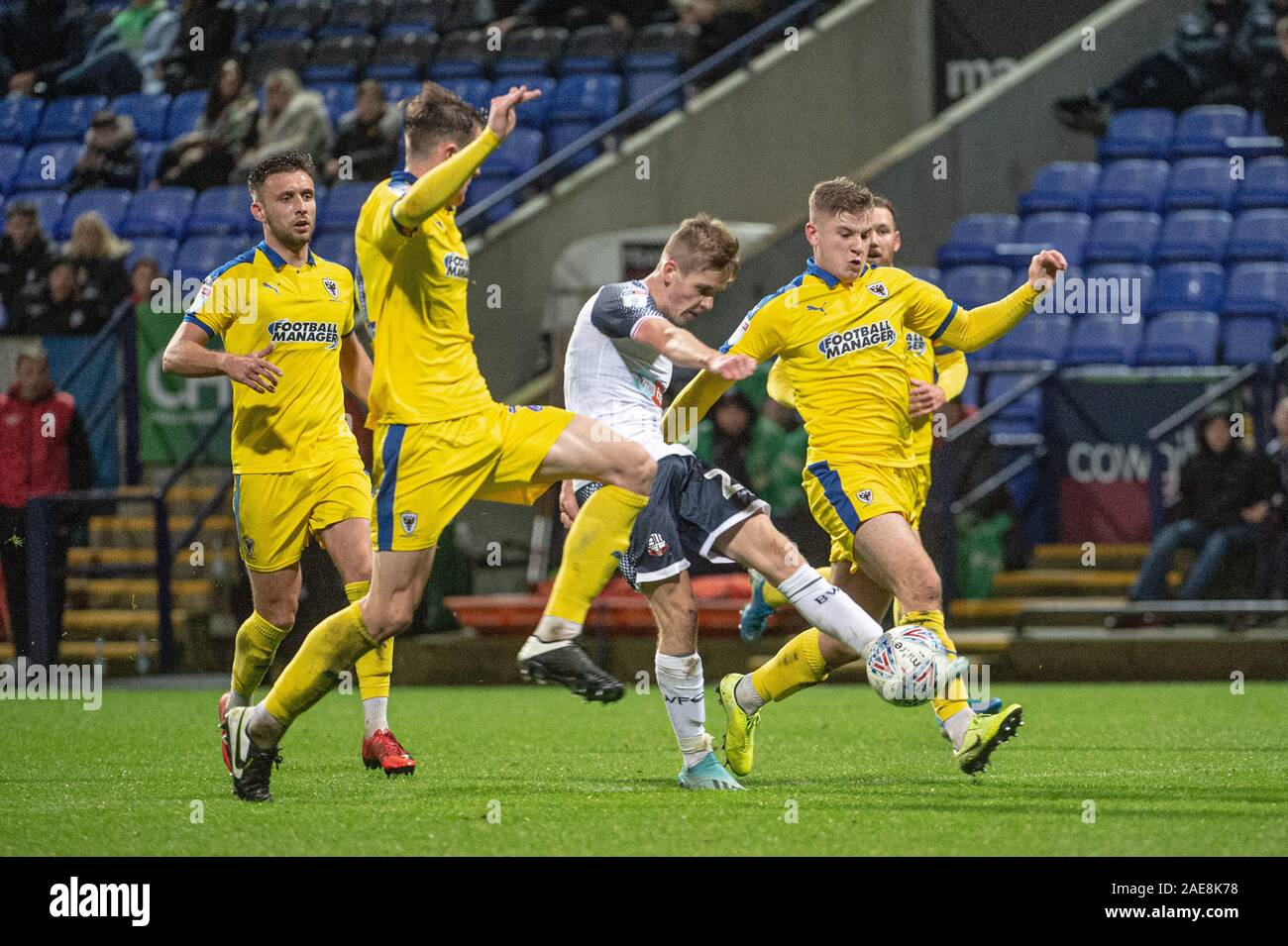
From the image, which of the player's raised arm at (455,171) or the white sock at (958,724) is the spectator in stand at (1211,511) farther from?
the player's raised arm at (455,171)

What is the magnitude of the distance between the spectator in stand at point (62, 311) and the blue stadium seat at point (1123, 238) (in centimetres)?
784

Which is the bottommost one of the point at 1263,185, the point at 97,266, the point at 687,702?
the point at 687,702

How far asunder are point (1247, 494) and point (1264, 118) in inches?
181

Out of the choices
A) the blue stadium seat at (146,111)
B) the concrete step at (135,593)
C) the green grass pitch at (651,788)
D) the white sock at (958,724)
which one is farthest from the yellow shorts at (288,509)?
the blue stadium seat at (146,111)

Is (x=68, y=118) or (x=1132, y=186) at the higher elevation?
(x=68, y=118)

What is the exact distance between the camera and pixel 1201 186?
16.3 metres

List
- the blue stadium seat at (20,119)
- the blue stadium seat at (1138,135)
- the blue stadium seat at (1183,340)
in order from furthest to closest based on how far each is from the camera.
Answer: the blue stadium seat at (20,119) → the blue stadium seat at (1138,135) → the blue stadium seat at (1183,340)

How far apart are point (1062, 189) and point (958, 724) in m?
10.4

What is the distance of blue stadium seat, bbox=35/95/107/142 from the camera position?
20078 millimetres

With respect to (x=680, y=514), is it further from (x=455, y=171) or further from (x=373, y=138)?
(x=373, y=138)

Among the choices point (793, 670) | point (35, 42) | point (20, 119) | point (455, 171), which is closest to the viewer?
point (455, 171)

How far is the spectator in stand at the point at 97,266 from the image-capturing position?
1568cm

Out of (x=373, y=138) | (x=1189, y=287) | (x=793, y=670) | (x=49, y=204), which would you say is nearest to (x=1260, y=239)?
(x=1189, y=287)

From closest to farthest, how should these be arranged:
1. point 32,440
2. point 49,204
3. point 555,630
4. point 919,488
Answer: point 555,630, point 919,488, point 32,440, point 49,204
